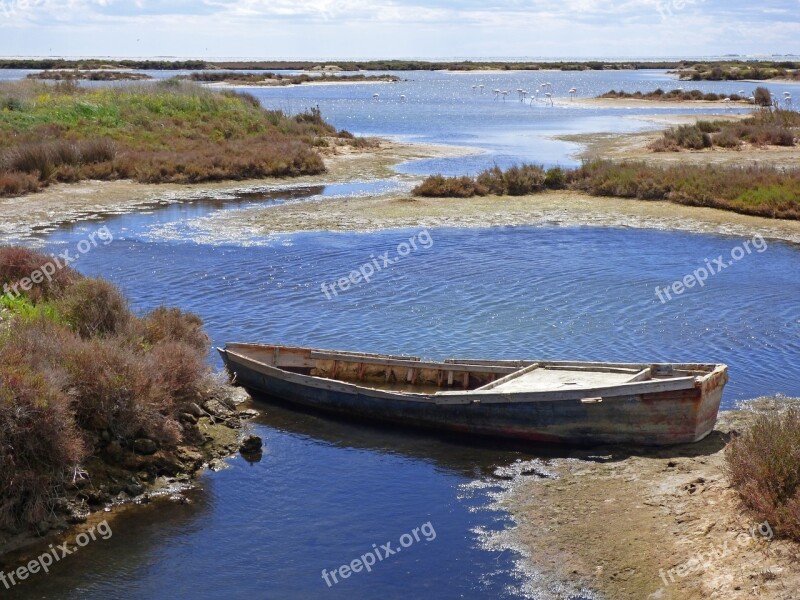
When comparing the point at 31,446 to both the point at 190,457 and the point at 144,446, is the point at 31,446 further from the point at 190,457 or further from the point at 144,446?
the point at 190,457

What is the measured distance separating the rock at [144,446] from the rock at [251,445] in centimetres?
142

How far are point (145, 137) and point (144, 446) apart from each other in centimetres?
3237

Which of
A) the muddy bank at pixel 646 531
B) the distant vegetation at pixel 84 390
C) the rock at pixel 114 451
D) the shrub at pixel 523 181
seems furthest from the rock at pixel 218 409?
the shrub at pixel 523 181

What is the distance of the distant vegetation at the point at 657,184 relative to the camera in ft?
102

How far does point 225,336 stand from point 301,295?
3566 millimetres

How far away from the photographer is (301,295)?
72.1 feet

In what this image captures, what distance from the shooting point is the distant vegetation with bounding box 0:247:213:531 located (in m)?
10.9

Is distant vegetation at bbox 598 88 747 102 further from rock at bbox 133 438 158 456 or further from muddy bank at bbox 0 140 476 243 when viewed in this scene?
rock at bbox 133 438 158 456

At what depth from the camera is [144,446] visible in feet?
41.3

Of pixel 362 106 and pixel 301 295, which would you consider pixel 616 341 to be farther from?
pixel 362 106

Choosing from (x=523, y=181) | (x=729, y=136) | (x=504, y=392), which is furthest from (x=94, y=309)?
(x=729, y=136)

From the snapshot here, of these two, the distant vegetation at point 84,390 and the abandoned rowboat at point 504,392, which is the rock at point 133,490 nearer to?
the distant vegetation at point 84,390

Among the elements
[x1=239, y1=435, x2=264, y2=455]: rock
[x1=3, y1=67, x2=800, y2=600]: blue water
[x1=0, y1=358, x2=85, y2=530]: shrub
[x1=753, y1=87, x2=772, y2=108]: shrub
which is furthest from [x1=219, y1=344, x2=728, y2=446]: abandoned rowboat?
[x1=753, y1=87, x2=772, y2=108]: shrub

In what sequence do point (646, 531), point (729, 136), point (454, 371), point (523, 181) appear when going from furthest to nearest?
point (729, 136)
point (523, 181)
point (454, 371)
point (646, 531)
